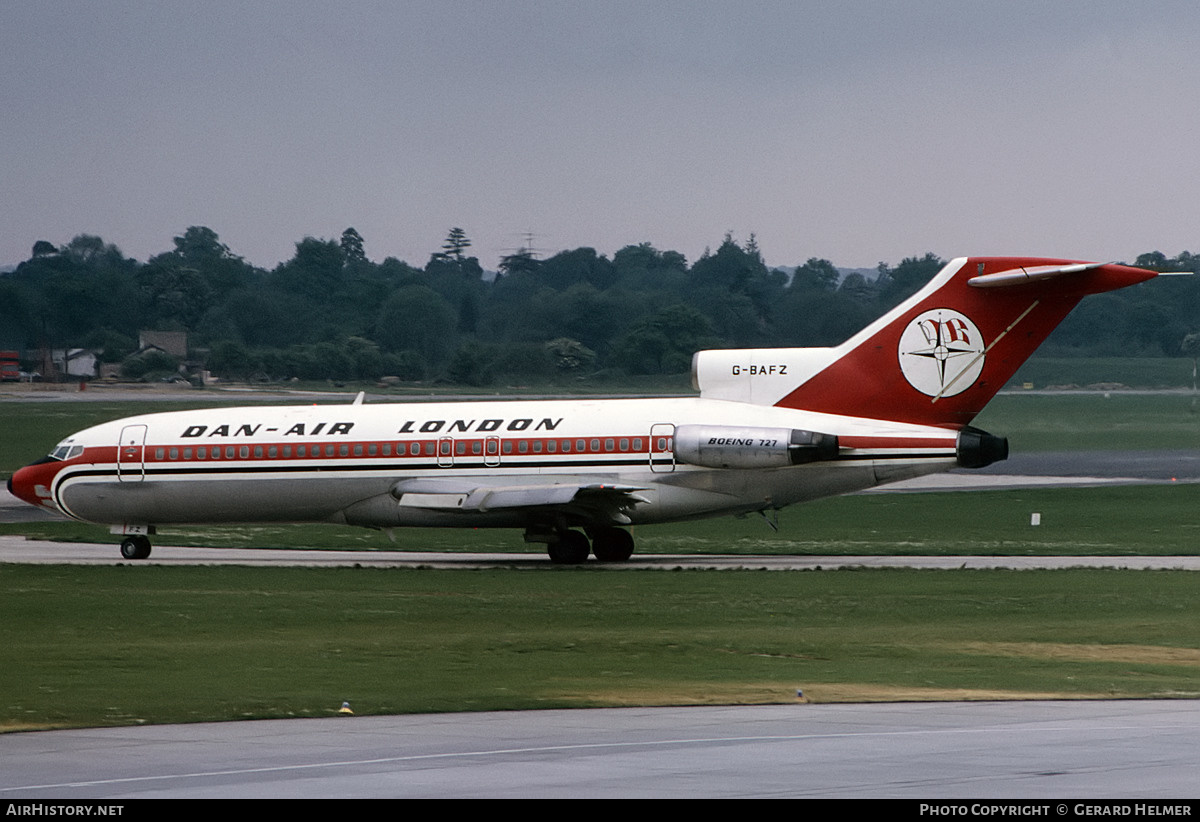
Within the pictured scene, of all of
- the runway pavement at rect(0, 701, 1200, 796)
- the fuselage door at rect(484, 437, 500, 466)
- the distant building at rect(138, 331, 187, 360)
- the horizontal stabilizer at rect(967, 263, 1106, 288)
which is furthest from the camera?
the distant building at rect(138, 331, 187, 360)

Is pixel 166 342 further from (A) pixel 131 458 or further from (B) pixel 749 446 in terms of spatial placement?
(B) pixel 749 446

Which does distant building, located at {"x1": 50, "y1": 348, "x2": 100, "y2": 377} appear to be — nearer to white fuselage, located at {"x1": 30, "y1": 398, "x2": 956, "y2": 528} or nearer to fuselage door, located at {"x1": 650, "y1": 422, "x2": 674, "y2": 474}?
white fuselage, located at {"x1": 30, "y1": 398, "x2": 956, "y2": 528}

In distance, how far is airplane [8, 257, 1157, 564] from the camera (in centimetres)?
4016

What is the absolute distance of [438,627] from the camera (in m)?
29.5

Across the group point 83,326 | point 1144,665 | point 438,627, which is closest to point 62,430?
point 83,326

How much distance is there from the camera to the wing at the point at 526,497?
40.8 m

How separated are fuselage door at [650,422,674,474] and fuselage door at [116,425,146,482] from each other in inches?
503

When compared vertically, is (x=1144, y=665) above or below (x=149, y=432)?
below

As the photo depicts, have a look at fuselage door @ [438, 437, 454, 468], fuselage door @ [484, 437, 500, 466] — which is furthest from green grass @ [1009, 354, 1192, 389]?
fuselage door @ [438, 437, 454, 468]

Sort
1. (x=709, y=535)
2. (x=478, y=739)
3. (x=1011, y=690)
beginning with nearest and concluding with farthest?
1. (x=478, y=739)
2. (x=1011, y=690)
3. (x=709, y=535)

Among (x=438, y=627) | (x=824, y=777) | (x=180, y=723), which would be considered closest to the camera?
(x=824, y=777)

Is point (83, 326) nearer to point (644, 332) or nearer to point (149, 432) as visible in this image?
point (644, 332)

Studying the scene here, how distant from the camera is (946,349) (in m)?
40.7
